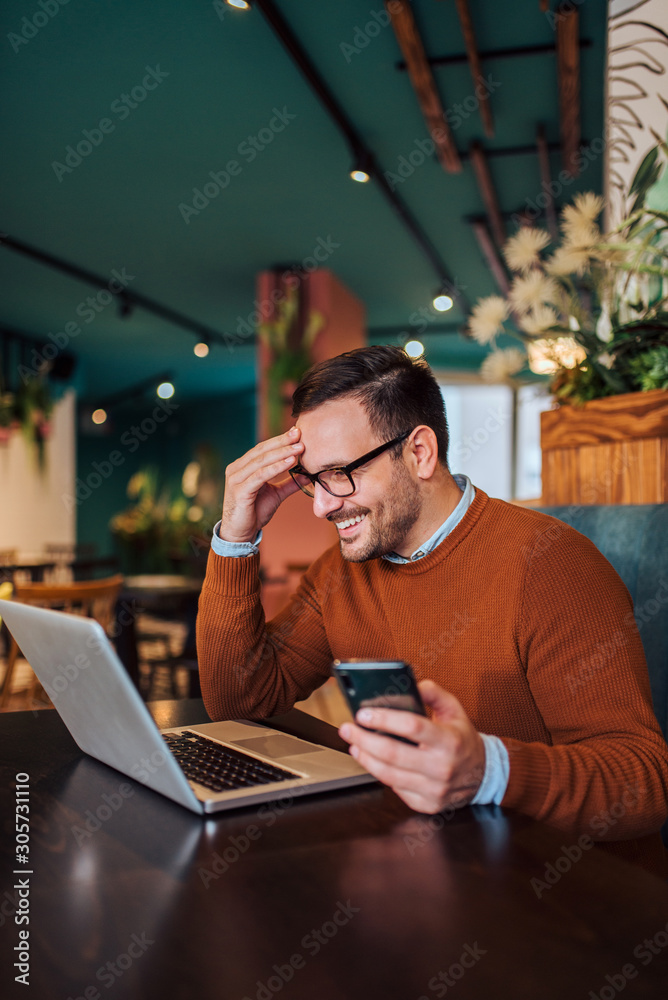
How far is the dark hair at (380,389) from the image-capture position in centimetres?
140

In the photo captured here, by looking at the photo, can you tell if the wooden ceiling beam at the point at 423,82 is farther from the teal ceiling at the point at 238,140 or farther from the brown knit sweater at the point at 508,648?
the brown knit sweater at the point at 508,648

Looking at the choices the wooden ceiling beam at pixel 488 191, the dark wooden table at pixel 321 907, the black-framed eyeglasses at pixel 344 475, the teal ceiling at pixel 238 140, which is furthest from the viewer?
the wooden ceiling beam at pixel 488 191

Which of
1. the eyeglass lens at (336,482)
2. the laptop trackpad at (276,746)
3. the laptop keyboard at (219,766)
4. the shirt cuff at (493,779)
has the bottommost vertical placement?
the laptop trackpad at (276,746)

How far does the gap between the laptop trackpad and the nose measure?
1.34ft

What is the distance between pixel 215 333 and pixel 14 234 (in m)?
3.03

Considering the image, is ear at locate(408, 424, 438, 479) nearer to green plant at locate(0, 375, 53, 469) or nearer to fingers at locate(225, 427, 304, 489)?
fingers at locate(225, 427, 304, 489)

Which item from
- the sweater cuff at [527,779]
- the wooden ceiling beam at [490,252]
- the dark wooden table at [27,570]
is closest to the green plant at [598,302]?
the sweater cuff at [527,779]

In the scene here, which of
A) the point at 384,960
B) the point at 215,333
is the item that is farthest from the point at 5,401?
the point at 384,960

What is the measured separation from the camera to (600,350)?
2031mm

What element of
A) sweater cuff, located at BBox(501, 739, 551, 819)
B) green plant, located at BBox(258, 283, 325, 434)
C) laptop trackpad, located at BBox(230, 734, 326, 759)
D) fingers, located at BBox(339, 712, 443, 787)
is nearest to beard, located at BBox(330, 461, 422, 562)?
laptop trackpad, located at BBox(230, 734, 326, 759)

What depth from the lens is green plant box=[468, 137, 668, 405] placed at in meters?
1.96

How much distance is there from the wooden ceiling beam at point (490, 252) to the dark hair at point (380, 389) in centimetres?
404

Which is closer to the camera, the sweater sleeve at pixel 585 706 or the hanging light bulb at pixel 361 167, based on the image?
the sweater sleeve at pixel 585 706

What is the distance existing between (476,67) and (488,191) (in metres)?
1.22
